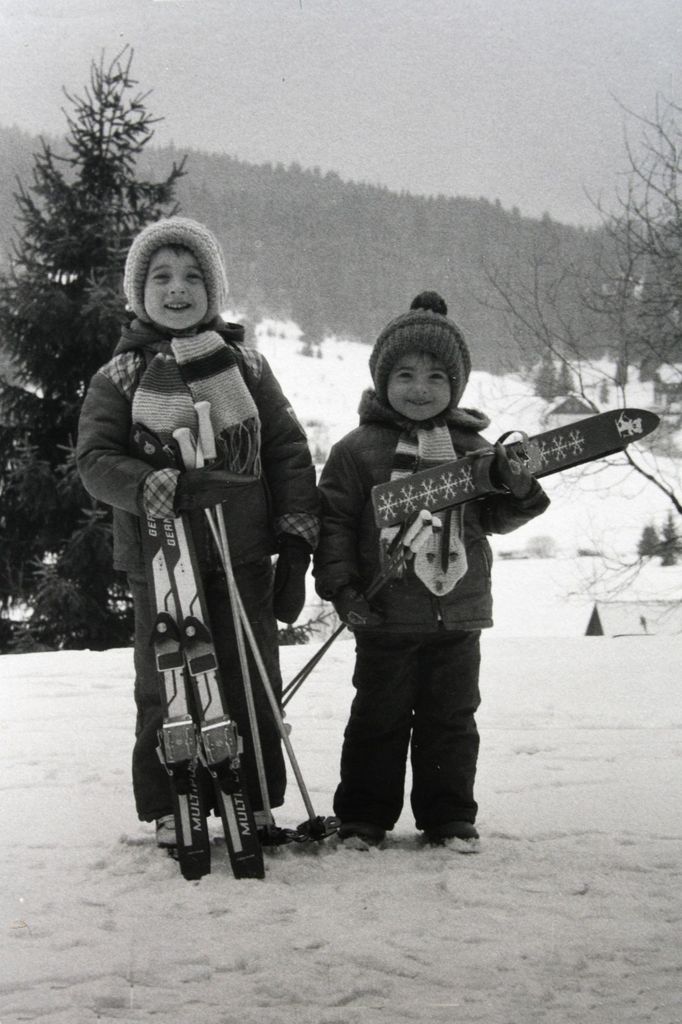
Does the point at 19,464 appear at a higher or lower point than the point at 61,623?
higher

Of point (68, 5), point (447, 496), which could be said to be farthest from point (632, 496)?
point (68, 5)

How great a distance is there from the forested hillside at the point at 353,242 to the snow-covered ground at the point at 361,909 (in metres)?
3.66

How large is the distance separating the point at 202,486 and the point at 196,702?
48 cm

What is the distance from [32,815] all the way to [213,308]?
1380 mm

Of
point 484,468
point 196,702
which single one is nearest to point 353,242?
point 484,468

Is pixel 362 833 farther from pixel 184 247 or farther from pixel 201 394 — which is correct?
pixel 184 247

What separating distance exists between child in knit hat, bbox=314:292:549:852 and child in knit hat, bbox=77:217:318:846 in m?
0.12

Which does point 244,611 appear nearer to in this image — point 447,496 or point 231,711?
point 231,711

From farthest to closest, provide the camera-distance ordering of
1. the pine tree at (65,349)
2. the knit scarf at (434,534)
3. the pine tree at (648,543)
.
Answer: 1. the pine tree at (648,543)
2. the pine tree at (65,349)
3. the knit scarf at (434,534)

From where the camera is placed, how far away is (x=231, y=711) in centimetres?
203

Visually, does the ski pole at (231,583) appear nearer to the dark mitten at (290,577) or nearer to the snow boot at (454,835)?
the dark mitten at (290,577)

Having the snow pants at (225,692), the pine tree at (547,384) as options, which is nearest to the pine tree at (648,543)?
the pine tree at (547,384)

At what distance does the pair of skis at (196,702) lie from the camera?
1.84 metres

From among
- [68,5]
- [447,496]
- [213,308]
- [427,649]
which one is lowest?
[427,649]
